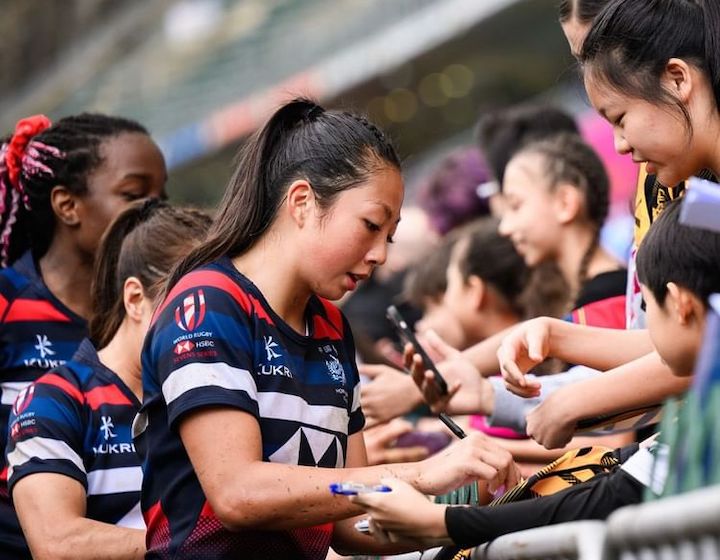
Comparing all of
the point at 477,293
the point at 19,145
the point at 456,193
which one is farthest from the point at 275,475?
the point at 456,193

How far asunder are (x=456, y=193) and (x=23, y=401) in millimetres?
3360

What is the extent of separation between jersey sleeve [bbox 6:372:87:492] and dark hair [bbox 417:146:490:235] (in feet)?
10.7

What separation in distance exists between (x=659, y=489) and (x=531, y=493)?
0.56m

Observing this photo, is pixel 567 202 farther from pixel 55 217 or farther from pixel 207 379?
pixel 207 379

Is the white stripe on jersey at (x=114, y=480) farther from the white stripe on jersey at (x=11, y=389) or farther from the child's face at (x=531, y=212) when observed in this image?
the child's face at (x=531, y=212)

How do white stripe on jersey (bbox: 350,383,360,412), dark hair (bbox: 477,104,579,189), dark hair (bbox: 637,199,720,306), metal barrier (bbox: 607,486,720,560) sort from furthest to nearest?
dark hair (bbox: 477,104,579,189) < white stripe on jersey (bbox: 350,383,360,412) < dark hair (bbox: 637,199,720,306) < metal barrier (bbox: 607,486,720,560)

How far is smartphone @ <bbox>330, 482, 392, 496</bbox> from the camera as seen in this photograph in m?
2.60

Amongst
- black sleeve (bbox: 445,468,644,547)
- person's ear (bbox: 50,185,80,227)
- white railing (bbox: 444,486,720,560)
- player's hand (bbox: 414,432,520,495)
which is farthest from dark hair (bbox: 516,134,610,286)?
white railing (bbox: 444,486,720,560)

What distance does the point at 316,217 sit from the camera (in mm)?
3043

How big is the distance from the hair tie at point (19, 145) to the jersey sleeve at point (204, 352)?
170cm

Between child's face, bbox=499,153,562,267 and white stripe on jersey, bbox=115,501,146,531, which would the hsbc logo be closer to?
white stripe on jersey, bbox=115,501,146,531

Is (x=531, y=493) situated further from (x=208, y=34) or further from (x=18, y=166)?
(x=208, y=34)

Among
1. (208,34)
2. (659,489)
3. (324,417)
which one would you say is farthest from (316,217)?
(208,34)

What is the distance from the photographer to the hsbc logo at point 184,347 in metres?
2.87
